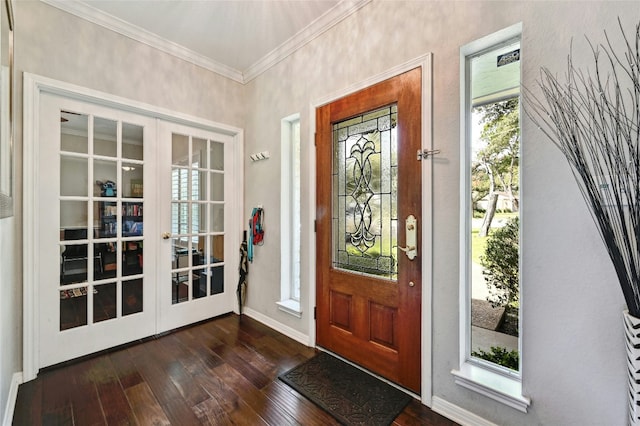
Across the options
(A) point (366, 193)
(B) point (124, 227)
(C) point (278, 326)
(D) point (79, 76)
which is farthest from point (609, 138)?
(D) point (79, 76)

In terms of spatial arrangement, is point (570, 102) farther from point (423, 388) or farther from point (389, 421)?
point (389, 421)

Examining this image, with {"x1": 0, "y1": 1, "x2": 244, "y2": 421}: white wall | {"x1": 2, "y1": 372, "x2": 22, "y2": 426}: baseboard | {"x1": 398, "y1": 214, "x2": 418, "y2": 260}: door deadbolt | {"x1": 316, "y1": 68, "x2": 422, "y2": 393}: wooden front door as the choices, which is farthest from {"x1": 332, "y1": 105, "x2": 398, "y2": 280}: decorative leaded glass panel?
{"x1": 2, "y1": 372, "x2": 22, "y2": 426}: baseboard

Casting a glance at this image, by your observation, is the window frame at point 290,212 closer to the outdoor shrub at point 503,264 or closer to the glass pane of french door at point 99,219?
the glass pane of french door at point 99,219

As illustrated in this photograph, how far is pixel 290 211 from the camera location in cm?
283

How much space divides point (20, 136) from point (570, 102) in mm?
3349

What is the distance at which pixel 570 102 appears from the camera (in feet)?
4.14

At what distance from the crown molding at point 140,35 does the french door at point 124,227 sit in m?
0.68

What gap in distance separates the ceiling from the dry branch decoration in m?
1.52

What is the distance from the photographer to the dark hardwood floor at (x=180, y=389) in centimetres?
158

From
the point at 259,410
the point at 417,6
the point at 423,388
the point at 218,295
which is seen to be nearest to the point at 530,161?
the point at 417,6

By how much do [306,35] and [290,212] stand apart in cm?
164

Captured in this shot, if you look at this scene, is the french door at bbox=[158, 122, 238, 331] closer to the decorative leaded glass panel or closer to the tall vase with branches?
the decorative leaded glass panel

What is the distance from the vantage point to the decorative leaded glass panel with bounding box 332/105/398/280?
192 cm

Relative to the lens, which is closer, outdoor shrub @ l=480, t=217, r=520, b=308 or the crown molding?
outdoor shrub @ l=480, t=217, r=520, b=308
